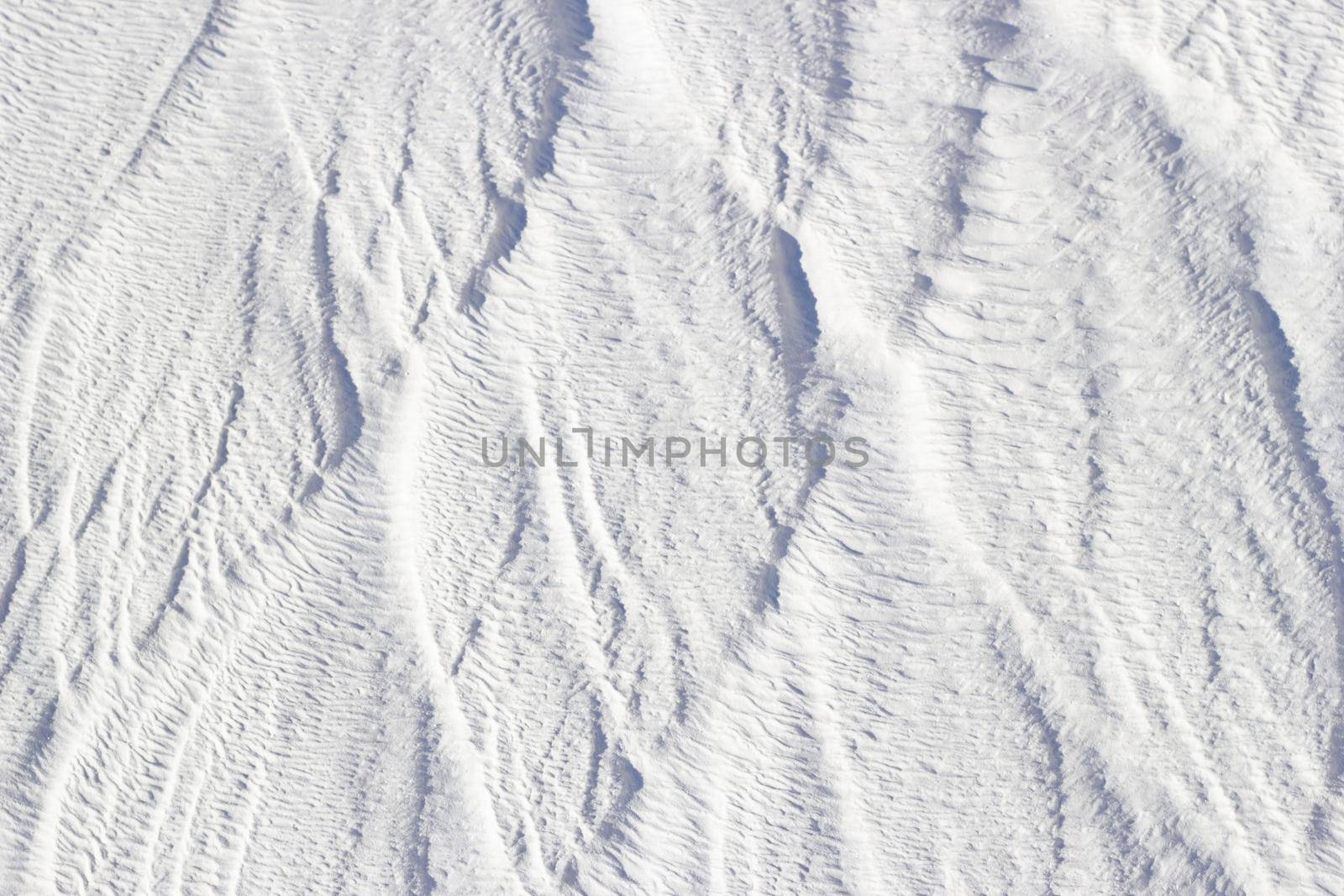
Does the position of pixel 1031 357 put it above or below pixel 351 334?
above

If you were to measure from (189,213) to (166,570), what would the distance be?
295 mm

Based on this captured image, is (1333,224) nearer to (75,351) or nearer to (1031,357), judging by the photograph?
(1031,357)

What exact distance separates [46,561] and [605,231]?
0.51 m

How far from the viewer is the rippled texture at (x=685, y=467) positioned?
0.86m

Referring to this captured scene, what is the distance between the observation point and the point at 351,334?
0.92 metres

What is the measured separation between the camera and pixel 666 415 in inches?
35.9

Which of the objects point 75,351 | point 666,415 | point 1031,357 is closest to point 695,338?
point 666,415

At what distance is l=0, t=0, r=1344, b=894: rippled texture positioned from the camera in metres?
0.86

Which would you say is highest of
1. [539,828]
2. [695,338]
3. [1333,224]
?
[1333,224]

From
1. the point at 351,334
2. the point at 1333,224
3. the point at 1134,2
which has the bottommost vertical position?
the point at 351,334

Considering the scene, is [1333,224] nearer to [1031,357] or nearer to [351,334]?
[1031,357]

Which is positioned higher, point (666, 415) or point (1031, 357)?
point (1031, 357)

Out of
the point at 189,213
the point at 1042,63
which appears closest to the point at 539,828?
the point at 189,213

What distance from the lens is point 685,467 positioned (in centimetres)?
90
